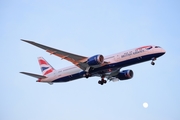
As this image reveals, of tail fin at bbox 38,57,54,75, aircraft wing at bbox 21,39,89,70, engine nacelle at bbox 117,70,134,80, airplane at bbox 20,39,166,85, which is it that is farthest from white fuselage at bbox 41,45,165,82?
tail fin at bbox 38,57,54,75

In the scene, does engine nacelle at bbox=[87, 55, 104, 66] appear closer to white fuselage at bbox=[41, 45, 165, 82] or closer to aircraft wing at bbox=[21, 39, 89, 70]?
white fuselage at bbox=[41, 45, 165, 82]

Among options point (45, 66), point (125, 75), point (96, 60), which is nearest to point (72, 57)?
point (96, 60)

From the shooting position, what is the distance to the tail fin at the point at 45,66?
2242 inches

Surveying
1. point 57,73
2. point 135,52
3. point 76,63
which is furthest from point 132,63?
point 57,73

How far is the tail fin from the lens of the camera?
57.0m

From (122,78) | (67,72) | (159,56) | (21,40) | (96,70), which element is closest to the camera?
(21,40)

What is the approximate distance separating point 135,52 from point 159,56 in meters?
3.46

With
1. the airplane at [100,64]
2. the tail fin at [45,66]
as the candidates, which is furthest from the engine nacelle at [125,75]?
the tail fin at [45,66]

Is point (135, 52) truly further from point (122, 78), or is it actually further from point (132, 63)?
point (122, 78)

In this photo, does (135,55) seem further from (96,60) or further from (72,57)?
(72,57)

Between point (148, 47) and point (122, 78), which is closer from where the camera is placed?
point (148, 47)

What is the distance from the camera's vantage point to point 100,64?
150ft

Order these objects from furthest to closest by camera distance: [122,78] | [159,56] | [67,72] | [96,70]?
1. [122,78]
2. [67,72]
3. [96,70]
4. [159,56]

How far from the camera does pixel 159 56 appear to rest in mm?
43500
